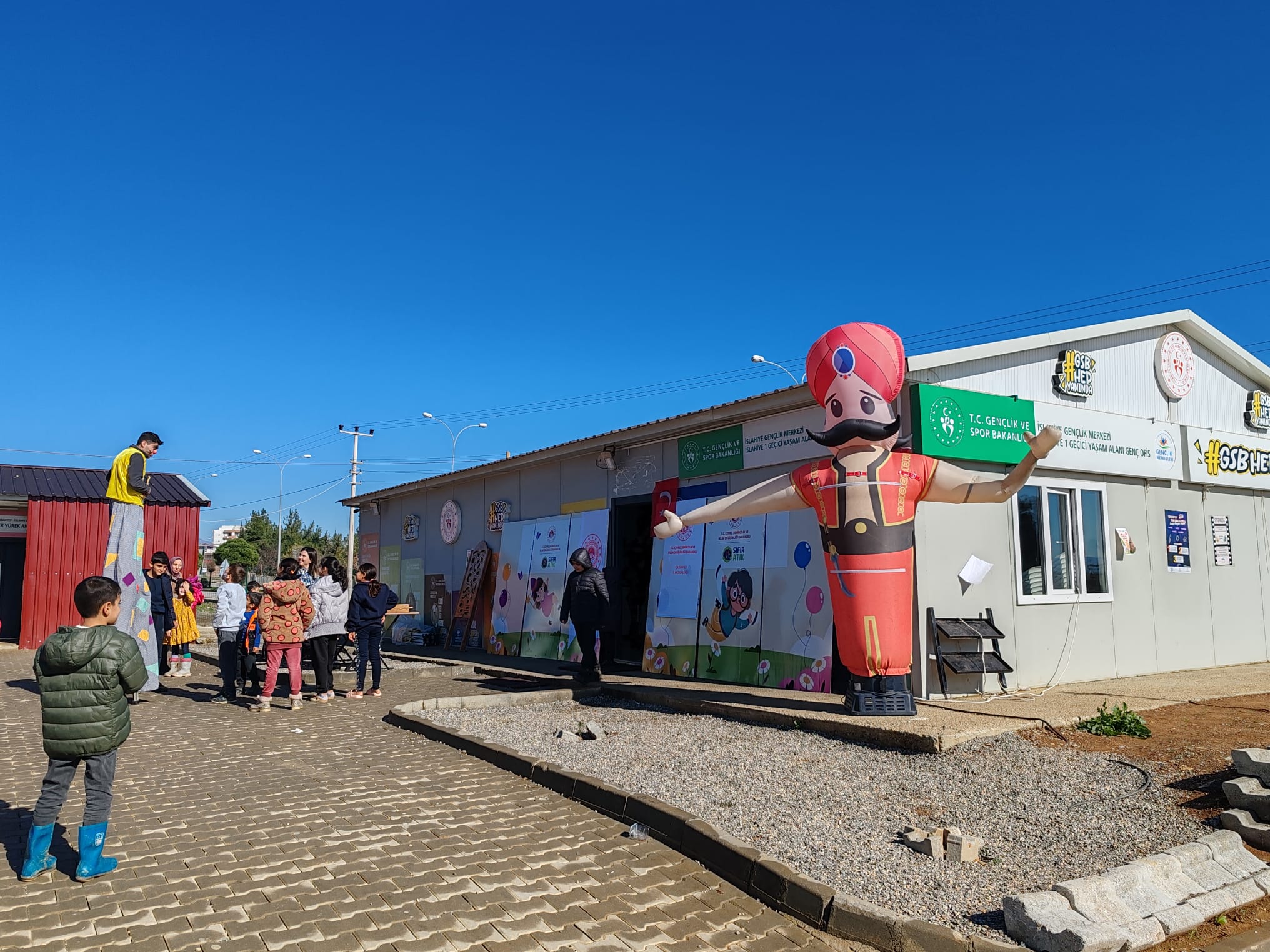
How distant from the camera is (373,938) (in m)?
4.00

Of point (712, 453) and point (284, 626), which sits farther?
point (712, 453)

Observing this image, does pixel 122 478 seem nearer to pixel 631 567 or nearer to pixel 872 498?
pixel 631 567

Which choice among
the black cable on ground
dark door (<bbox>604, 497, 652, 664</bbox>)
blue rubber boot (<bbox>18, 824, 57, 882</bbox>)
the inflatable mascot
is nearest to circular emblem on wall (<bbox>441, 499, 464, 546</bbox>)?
dark door (<bbox>604, 497, 652, 664</bbox>)

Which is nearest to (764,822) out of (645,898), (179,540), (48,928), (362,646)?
(645,898)

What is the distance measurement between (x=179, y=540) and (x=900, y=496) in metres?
19.3

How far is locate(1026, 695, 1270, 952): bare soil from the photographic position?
4.26m

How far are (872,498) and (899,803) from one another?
10.3 feet

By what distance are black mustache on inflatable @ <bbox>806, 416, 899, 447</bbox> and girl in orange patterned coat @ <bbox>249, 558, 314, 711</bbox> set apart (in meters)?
6.03

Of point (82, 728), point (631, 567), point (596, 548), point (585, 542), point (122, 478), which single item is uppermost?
point (122, 478)

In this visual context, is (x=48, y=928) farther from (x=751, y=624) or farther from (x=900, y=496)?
(x=751, y=624)

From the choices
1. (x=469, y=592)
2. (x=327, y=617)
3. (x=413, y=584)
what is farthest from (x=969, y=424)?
(x=413, y=584)

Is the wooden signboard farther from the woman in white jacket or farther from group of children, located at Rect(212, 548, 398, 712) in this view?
the woman in white jacket

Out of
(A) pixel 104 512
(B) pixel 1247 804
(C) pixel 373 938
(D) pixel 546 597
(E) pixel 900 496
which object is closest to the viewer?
(C) pixel 373 938

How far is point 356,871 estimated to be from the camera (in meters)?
4.85
